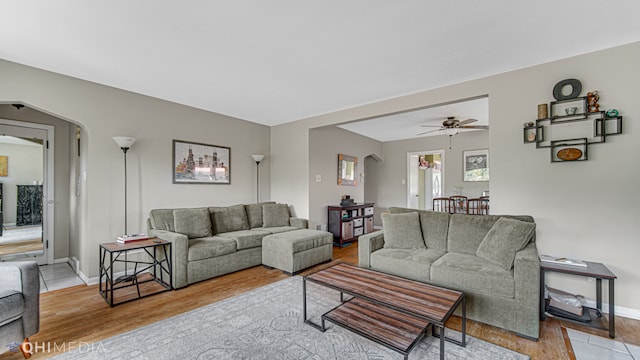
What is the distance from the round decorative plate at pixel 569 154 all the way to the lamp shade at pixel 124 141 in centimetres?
496

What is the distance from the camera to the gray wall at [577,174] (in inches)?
98.3

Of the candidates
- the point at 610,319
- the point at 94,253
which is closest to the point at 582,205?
the point at 610,319

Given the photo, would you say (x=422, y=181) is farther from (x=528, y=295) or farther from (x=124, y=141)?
(x=124, y=141)

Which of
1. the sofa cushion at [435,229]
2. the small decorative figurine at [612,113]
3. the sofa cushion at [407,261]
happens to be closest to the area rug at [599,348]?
the sofa cushion at [407,261]

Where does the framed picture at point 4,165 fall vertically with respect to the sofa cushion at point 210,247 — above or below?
above

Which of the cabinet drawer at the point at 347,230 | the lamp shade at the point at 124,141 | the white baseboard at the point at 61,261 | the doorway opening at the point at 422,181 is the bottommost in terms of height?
the white baseboard at the point at 61,261

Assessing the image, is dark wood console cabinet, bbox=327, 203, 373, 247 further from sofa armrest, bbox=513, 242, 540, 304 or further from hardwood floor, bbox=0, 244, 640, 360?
sofa armrest, bbox=513, 242, 540, 304

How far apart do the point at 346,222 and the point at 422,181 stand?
10.9 ft

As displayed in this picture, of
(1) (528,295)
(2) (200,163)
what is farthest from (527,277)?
(2) (200,163)

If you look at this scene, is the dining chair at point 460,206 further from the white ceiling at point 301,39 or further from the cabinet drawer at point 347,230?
the white ceiling at point 301,39

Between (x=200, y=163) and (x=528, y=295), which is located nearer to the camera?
(x=528, y=295)

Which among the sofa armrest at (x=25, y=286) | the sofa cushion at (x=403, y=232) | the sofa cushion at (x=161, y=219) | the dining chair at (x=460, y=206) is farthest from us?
the dining chair at (x=460, y=206)

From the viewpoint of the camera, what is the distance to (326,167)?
18.3ft

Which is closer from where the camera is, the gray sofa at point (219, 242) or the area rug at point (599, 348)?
the area rug at point (599, 348)
